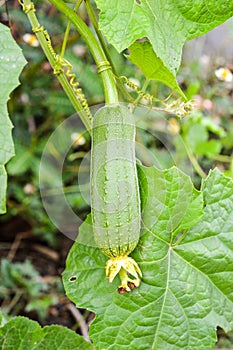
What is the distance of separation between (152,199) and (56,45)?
1.16 m

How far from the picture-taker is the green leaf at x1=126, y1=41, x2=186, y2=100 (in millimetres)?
1009

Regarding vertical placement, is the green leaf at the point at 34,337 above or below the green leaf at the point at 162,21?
below

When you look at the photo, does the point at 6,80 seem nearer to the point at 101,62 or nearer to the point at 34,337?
the point at 101,62

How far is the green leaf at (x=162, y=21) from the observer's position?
86 centimetres

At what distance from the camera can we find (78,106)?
41.8 inches

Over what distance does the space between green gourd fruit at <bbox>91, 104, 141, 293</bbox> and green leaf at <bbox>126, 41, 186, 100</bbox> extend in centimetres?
11

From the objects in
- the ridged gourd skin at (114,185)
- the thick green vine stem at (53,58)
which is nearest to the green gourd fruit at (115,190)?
the ridged gourd skin at (114,185)

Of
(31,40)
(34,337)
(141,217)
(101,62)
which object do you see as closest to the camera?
(101,62)

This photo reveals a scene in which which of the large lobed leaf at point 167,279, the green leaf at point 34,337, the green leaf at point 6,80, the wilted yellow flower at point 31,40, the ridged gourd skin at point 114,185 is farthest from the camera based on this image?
the wilted yellow flower at point 31,40

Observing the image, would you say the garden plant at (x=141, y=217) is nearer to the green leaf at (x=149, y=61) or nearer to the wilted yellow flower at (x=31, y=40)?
the green leaf at (x=149, y=61)

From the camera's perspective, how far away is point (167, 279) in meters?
1.07

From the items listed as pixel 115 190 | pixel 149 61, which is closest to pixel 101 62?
pixel 149 61

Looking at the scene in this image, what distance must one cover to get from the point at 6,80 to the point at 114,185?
9.3 inches

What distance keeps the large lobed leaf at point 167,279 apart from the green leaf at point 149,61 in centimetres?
17
